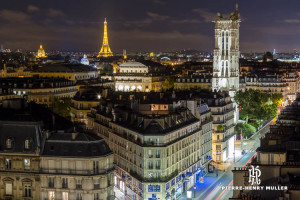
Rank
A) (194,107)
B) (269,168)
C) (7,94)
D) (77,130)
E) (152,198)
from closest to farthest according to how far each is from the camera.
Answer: (269,168) < (77,130) < (152,198) < (194,107) < (7,94)

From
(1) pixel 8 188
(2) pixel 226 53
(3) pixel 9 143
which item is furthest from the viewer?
(2) pixel 226 53

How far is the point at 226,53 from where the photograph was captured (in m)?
181

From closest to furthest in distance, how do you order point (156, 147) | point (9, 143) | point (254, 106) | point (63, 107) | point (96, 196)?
point (96, 196)
point (9, 143)
point (156, 147)
point (63, 107)
point (254, 106)

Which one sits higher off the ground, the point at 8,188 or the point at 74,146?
the point at 74,146

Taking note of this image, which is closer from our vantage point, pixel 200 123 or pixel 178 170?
pixel 178 170

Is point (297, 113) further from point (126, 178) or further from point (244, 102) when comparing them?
point (244, 102)

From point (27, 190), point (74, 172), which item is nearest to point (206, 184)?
point (74, 172)

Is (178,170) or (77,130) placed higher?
(77,130)

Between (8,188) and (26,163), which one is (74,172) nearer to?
(26,163)

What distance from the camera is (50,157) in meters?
76.9

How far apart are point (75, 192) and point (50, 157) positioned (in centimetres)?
566

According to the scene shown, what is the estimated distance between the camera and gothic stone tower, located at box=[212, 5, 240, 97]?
178 m

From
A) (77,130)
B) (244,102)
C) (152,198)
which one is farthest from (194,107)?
(244,102)

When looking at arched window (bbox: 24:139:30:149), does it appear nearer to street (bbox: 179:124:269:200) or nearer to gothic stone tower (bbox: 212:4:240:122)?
street (bbox: 179:124:269:200)
